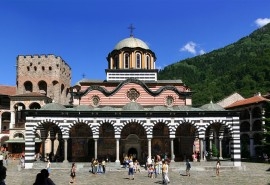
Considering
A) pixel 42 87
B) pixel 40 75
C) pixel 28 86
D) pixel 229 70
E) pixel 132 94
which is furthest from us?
pixel 229 70

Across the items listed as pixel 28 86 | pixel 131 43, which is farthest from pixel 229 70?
pixel 131 43

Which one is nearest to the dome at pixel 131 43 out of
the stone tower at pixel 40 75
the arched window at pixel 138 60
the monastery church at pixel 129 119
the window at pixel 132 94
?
the monastery church at pixel 129 119

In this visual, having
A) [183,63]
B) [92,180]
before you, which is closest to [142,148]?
[92,180]

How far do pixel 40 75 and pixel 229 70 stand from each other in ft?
209

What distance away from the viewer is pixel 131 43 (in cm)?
3709

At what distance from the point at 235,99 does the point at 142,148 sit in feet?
100

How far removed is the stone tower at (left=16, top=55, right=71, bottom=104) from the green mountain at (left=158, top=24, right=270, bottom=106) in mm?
22049

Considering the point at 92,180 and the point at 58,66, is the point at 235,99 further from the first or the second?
the point at 92,180

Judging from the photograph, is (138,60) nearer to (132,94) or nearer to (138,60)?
(138,60)

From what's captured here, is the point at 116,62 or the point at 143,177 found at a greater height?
the point at 116,62

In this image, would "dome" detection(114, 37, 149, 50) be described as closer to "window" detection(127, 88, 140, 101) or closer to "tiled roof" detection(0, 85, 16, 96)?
"window" detection(127, 88, 140, 101)

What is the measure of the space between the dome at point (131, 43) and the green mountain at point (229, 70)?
20463 millimetres

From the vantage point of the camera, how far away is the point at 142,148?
107 ft

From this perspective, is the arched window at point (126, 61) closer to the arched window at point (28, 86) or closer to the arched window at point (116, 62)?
the arched window at point (116, 62)
